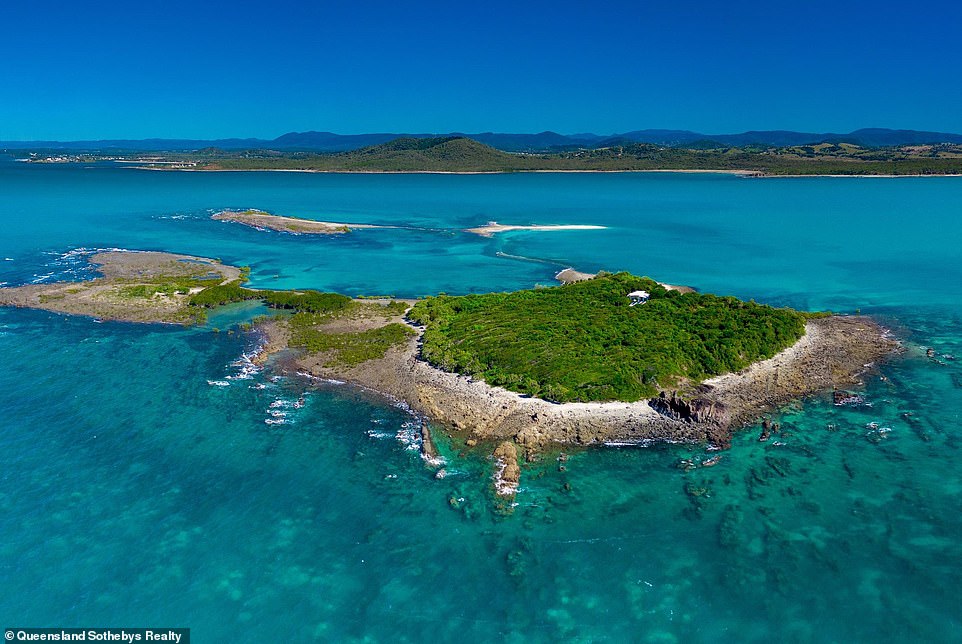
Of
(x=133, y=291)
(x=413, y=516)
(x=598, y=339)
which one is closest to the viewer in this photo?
(x=413, y=516)

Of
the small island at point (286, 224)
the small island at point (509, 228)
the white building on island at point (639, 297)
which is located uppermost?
the small island at point (286, 224)

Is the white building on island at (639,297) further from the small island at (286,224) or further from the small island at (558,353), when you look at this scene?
the small island at (286,224)

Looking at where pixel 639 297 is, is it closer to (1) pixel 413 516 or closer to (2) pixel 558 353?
(2) pixel 558 353

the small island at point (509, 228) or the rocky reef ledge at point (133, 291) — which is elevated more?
the small island at point (509, 228)

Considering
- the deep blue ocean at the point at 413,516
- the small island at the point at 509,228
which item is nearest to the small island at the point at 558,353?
the deep blue ocean at the point at 413,516

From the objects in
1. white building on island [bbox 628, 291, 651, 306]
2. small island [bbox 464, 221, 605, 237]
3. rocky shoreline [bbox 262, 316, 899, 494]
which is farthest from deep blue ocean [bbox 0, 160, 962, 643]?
small island [bbox 464, 221, 605, 237]

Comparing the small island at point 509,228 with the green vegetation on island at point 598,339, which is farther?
the small island at point 509,228

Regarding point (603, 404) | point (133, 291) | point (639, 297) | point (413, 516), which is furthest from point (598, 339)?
point (133, 291)
